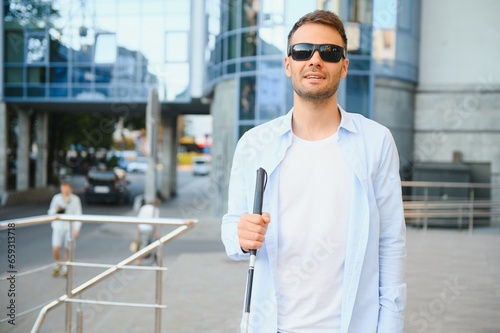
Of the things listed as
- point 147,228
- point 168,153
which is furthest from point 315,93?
point 168,153

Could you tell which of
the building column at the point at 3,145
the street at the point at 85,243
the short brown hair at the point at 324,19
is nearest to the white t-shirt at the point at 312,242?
the short brown hair at the point at 324,19

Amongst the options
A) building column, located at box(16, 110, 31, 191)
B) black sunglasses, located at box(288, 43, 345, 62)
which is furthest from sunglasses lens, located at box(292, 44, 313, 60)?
building column, located at box(16, 110, 31, 191)

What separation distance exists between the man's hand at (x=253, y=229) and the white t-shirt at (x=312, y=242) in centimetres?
13

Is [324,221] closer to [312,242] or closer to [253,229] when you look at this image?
[312,242]

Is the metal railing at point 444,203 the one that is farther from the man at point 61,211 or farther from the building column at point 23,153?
the building column at point 23,153

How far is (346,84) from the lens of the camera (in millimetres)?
19062

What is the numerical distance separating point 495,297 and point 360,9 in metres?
12.5

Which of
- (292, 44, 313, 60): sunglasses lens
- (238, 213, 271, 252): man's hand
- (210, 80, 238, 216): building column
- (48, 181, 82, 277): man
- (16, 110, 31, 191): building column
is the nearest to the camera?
(238, 213, 271, 252): man's hand

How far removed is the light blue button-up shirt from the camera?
86.9 inches

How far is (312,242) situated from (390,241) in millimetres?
282

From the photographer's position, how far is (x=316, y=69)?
7.64 ft

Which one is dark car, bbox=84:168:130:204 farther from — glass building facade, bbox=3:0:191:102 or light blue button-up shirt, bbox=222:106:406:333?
light blue button-up shirt, bbox=222:106:406:333

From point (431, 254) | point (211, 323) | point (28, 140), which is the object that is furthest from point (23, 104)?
point (211, 323)

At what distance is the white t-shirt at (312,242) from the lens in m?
2.22
